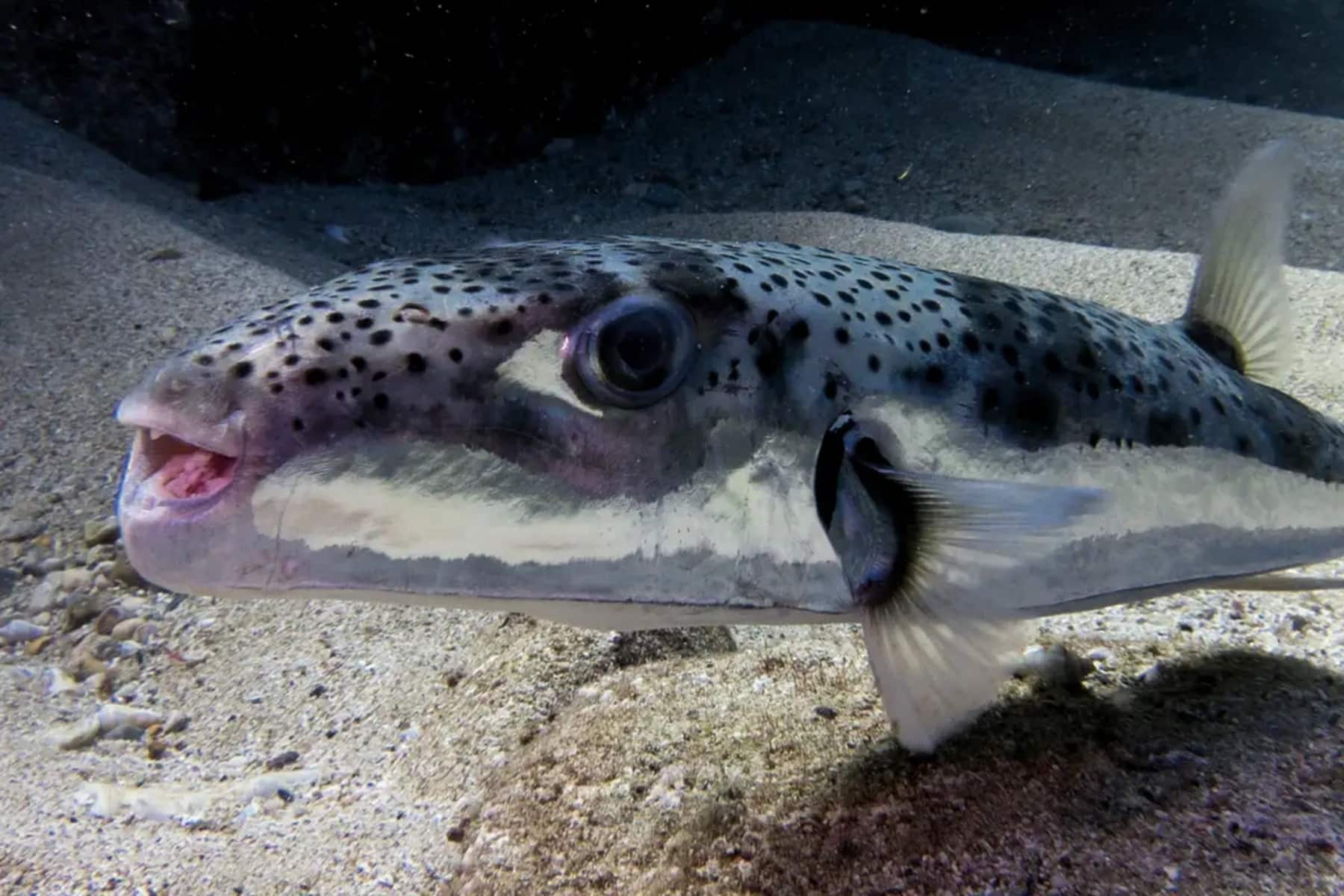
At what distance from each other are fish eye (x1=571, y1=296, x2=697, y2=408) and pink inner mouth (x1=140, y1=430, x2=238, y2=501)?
0.52 m

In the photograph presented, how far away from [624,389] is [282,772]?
163 centimetres

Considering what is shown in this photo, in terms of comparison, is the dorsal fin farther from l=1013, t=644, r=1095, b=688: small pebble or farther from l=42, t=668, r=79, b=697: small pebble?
l=42, t=668, r=79, b=697: small pebble

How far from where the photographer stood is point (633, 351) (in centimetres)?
139

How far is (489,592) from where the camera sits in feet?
4.24

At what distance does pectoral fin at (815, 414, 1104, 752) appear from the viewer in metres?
1.47

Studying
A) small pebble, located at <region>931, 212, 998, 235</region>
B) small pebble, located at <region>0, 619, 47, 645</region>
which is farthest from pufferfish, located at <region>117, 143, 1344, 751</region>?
small pebble, located at <region>931, 212, 998, 235</region>

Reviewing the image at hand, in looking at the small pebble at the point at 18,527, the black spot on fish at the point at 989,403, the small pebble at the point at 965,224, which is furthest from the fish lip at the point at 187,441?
the small pebble at the point at 965,224

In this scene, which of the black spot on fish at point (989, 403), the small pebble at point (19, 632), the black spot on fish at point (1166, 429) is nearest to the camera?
the black spot on fish at point (989, 403)

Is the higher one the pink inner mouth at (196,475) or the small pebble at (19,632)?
the pink inner mouth at (196,475)

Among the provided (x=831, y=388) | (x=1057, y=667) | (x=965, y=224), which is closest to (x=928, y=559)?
(x=831, y=388)

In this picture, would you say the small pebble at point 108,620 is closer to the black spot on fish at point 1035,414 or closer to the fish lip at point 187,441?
the fish lip at point 187,441

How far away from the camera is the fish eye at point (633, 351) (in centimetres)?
136

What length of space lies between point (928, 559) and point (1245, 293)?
1.53 metres

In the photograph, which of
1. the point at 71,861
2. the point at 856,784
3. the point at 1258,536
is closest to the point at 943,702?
the point at 856,784
